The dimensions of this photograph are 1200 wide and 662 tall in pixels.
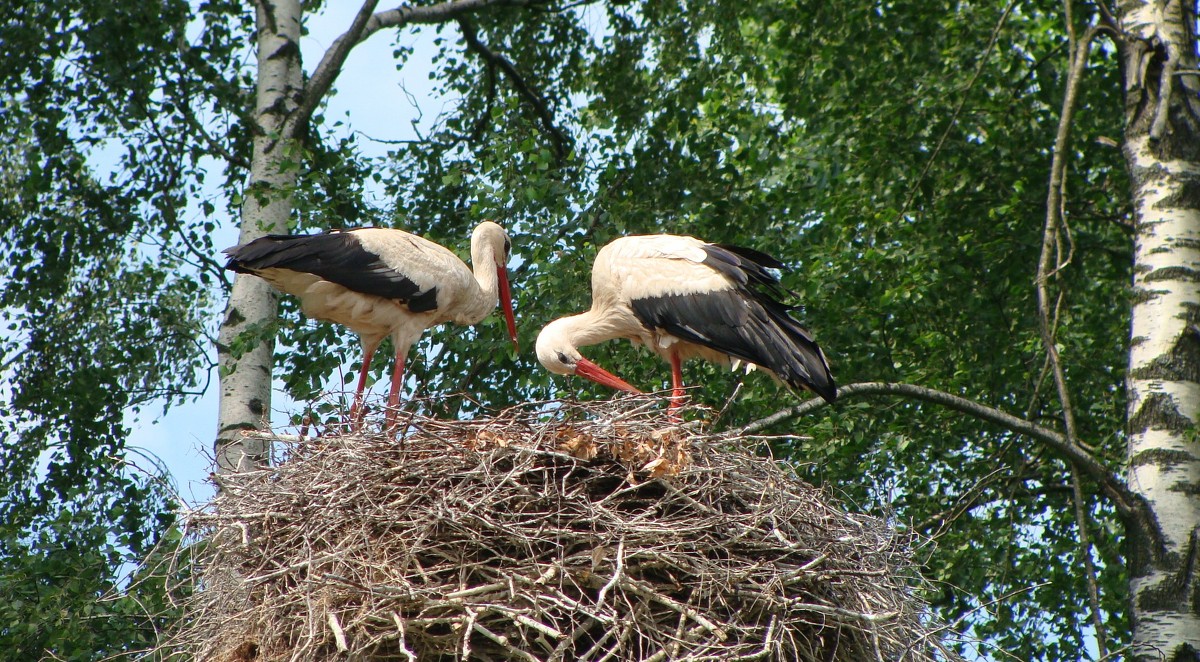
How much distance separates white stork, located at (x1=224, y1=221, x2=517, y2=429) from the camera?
6.13 metres

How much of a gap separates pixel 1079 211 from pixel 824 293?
5.43 feet

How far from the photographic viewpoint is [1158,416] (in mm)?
5445

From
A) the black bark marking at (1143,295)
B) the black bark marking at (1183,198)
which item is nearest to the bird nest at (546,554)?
the black bark marking at (1143,295)

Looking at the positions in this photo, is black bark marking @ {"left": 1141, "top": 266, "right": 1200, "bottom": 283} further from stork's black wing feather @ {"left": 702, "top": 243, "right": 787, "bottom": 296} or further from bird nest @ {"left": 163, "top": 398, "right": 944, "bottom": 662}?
bird nest @ {"left": 163, "top": 398, "right": 944, "bottom": 662}

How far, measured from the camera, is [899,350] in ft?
27.9

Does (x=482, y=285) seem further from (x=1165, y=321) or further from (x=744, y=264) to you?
(x=1165, y=321)

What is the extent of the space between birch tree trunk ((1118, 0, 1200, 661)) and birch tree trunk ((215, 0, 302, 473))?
13.0ft

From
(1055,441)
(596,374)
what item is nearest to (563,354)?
(596,374)

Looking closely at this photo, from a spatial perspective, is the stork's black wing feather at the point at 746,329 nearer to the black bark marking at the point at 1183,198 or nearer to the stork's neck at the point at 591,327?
the stork's neck at the point at 591,327

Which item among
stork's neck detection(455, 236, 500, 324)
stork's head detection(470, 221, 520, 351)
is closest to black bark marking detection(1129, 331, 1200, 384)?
stork's neck detection(455, 236, 500, 324)

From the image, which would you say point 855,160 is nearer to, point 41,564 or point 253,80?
point 253,80

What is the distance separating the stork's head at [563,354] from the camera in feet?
20.6

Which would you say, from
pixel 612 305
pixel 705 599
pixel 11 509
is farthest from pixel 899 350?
pixel 11 509

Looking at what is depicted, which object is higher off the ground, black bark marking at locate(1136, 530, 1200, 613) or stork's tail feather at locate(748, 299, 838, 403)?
stork's tail feather at locate(748, 299, 838, 403)
